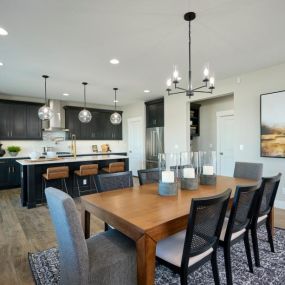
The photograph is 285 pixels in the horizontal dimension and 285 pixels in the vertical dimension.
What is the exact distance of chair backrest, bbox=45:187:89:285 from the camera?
1.30 metres

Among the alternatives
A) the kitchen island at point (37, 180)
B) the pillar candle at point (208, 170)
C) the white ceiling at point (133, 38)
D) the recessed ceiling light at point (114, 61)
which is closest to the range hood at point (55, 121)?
the white ceiling at point (133, 38)

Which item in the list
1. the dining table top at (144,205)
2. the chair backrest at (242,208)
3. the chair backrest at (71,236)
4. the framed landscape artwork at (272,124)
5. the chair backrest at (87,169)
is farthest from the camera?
the chair backrest at (87,169)

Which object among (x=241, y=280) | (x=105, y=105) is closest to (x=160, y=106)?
(x=105, y=105)

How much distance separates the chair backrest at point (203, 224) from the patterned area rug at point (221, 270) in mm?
602

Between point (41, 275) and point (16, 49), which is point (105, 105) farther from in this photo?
point (41, 275)

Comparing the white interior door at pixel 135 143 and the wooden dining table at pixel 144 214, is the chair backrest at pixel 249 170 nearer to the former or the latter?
the wooden dining table at pixel 144 214

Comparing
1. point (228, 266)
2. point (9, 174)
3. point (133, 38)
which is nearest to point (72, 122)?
point (9, 174)

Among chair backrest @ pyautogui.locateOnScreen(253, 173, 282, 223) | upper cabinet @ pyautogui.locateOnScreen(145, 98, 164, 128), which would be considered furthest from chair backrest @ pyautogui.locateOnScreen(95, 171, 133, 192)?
upper cabinet @ pyautogui.locateOnScreen(145, 98, 164, 128)

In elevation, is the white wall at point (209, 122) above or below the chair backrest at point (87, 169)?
above

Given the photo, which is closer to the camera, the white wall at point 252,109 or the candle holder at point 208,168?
the candle holder at point 208,168

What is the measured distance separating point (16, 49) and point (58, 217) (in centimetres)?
287

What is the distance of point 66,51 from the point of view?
10.5ft

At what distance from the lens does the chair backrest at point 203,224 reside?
138cm

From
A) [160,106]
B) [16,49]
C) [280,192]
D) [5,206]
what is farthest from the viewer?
[160,106]
